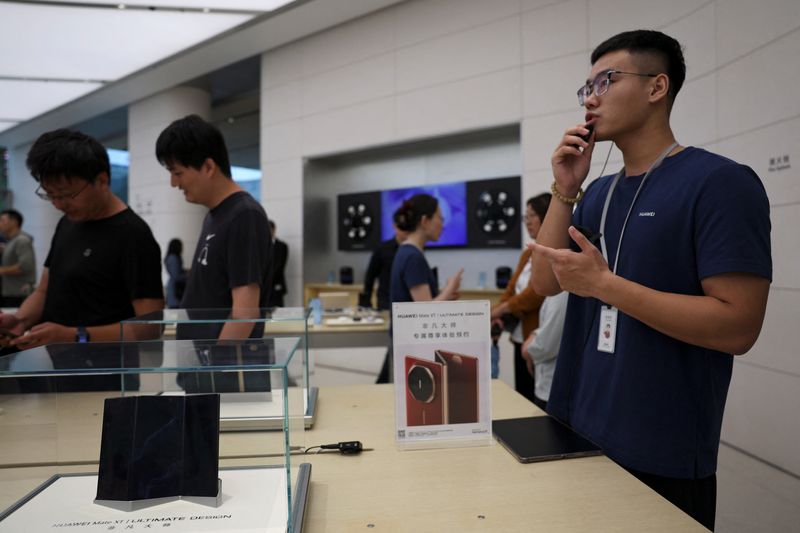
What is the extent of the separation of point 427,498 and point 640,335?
57 centimetres

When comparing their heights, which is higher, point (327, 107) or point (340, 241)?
point (327, 107)

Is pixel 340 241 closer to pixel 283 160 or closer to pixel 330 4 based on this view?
pixel 283 160

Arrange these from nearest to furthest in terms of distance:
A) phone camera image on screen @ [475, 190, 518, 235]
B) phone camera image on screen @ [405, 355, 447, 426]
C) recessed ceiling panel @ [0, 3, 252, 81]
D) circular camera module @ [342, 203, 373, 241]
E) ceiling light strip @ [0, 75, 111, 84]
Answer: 1. phone camera image on screen @ [405, 355, 447, 426]
2. recessed ceiling panel @ [0, 3, 252, 81]
3. phone camera image on screen @ [475, 190, 518, 235]
4. circular camera module @ [342, 203, 373, 241]
5. ceiling light strip @ [0, 75, 111, 84]

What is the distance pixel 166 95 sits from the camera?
295 inches

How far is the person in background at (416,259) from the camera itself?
8.55 ft

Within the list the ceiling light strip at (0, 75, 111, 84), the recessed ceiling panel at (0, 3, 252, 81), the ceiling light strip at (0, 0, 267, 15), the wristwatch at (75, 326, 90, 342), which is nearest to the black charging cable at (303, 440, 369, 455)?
the wristwatch at (75, 326, 90, 342)

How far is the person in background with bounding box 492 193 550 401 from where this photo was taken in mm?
2732

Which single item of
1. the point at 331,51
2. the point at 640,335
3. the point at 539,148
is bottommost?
the point at 640,335

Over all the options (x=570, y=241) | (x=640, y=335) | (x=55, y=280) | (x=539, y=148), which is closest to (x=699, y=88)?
(x=539, y=148)

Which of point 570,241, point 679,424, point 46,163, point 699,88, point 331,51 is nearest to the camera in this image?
point 679,424

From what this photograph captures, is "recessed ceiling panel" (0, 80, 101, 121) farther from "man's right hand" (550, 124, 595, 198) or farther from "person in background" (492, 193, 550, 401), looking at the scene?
"man's right hand" (550, 124, 595, 198)

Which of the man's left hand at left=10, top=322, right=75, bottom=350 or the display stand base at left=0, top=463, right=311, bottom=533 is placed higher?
the man's left hand at left=10, top=322, right=75, bottom=350

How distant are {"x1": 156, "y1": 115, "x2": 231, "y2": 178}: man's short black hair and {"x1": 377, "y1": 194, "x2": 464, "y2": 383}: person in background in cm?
111

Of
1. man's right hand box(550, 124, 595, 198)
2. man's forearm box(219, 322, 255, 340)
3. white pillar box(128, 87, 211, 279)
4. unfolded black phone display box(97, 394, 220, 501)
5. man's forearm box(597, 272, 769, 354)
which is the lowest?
unfolded black phone display box(97, 394, 220, 501)
